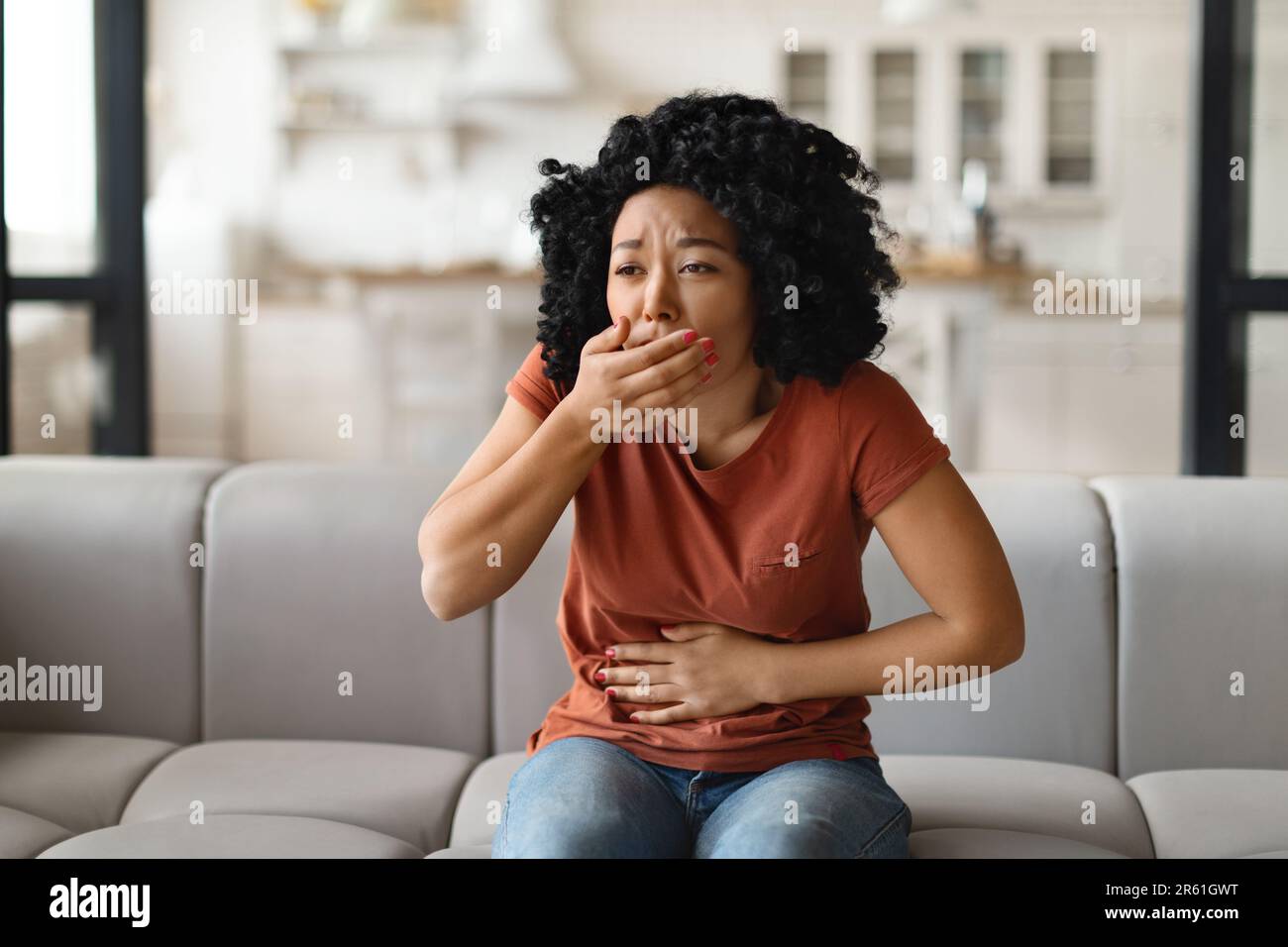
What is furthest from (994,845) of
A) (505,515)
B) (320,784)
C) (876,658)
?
(320,784)

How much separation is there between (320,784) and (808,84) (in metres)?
5.50

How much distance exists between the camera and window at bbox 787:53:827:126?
639cm

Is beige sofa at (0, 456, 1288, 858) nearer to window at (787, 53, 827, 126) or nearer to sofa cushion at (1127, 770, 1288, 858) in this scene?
sofa cushion at (1127, 770, 1288, 858)

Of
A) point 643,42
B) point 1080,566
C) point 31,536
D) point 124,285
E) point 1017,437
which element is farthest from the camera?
point 643,42

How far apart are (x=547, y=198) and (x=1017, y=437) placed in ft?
15.9

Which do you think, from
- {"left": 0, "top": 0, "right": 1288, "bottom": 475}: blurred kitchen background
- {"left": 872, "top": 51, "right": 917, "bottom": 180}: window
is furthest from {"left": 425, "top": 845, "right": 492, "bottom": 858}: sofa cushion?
{"left": 872, "top": 51, "right": 917, "bottom": 180}: window

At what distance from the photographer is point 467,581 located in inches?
49.9

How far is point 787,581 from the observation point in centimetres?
125

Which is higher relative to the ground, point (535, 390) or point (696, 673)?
point (535, 390)

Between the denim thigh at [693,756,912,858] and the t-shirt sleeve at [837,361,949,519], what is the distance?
25 centimetres

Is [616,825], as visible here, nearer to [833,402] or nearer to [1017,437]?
[833,402]

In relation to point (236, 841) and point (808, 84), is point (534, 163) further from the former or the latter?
point (236, 841)

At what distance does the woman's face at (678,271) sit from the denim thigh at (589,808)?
0.39 m
